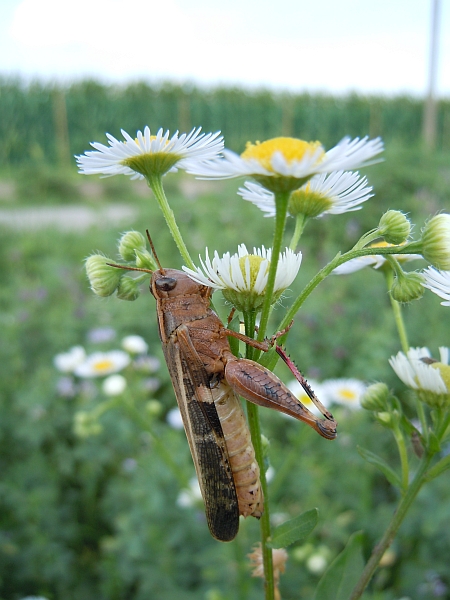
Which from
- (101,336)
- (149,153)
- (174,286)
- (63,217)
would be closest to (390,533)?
(174,286)

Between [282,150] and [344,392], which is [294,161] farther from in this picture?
[344,392]

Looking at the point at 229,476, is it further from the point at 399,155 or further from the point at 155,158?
the point at 399,155

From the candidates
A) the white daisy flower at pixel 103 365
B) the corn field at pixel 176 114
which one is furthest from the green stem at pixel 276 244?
the corn field at pixel 176 114

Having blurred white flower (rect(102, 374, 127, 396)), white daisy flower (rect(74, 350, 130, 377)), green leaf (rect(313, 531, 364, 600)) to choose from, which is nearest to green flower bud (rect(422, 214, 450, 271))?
green leaf (rect(313, 531, 364, 600))

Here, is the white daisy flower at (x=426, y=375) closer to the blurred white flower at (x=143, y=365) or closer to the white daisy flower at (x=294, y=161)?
the white daisy flower at (x=294, y=161)

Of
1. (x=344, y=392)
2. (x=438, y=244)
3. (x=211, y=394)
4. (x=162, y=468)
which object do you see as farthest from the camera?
(x=344, y=392)
